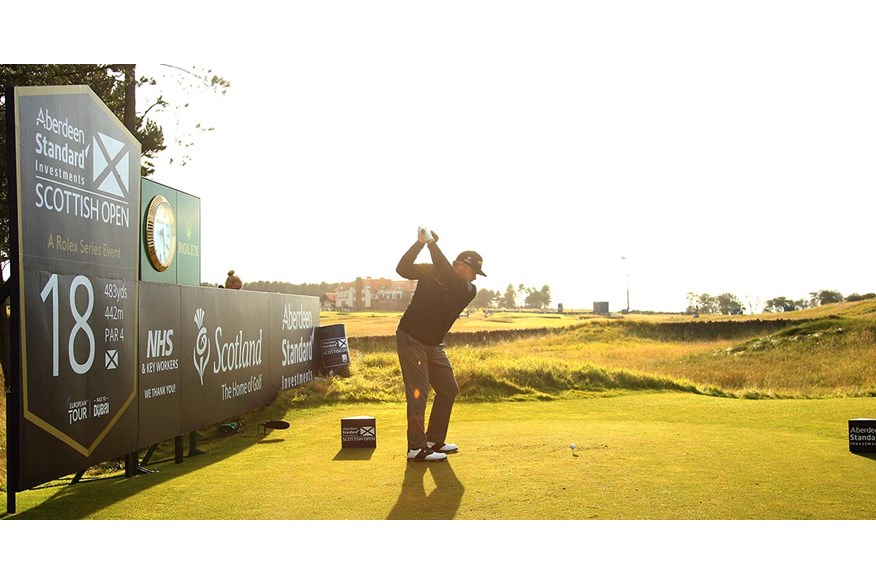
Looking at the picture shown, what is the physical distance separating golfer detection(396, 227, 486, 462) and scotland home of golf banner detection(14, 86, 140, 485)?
2.84m

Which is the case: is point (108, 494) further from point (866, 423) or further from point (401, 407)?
point (401, 407)

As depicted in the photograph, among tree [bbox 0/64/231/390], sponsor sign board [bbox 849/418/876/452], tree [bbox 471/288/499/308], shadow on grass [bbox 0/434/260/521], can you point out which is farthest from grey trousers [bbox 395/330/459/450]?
tree [bbox 471/288/499/308]

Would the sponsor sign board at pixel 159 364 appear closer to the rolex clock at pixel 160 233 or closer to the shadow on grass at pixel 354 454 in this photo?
the shadow on grass at pixel 354 454

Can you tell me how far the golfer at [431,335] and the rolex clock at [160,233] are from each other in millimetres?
Result: 6401

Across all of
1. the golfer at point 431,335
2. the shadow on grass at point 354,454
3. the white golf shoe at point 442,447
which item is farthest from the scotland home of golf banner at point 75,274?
the white golf shoe at point 442,447

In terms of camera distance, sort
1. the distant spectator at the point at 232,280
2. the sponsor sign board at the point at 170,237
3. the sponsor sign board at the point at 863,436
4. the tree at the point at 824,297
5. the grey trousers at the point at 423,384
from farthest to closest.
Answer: the tree at the point at 824,297 < the distant spectator at the point at 232,280 < the sponsor sign board at the point at 170,237 < the sponsor sign board at the point at 863,436 < the grey trousers at the point at 423,384

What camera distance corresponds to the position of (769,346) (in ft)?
164

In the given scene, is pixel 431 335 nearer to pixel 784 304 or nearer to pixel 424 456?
pixel 424 456

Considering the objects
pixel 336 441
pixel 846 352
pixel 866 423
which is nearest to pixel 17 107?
pixel 336 441

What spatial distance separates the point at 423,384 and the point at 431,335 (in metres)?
0.53

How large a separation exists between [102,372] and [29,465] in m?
1.42

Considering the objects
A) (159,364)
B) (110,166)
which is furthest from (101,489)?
(110,166)

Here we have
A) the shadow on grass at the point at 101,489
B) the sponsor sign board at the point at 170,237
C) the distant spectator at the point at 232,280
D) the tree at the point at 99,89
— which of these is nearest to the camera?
the shadow on grass at the point at 101,489

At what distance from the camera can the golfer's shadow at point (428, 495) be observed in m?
6.46
